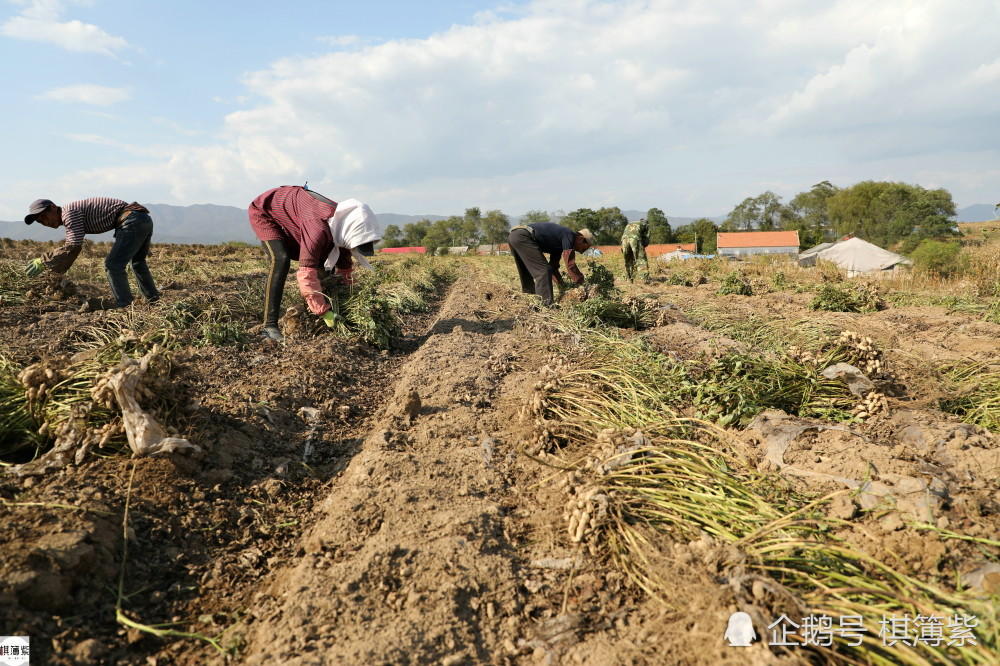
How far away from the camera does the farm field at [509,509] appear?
163 centimetres

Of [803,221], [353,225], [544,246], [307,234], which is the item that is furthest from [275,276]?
[803,221]

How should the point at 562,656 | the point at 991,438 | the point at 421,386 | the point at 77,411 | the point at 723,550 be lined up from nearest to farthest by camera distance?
the point at 562,656, the point at 723,550, the point at 77,411, the point at 991,438, the point at 421,386

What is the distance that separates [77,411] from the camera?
248 centimetres

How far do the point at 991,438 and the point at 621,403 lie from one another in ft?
6.18

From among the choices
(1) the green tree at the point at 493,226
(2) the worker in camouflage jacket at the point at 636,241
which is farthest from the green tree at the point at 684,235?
(2) the worker in camouflage jacket at the point at 636,241

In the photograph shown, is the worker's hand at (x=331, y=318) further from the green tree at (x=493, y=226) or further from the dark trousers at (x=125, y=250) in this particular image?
the green tree at (x=493, y=226)

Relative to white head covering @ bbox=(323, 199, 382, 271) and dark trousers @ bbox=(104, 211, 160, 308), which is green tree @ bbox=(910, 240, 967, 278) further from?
dark trousers @ bbox=(104, 211, 160, 308)

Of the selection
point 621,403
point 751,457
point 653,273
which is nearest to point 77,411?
point 621,403

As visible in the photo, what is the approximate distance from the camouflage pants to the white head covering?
7823mm

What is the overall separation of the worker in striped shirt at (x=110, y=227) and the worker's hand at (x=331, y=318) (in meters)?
2.11

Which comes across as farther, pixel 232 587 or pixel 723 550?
pixel 232 587

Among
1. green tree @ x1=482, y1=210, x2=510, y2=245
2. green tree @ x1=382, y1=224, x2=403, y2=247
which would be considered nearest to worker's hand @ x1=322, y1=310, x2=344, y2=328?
green tree @ x1=382, y1=224, x2=403, y2=247

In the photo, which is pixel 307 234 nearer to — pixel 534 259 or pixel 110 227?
pixel 110 227

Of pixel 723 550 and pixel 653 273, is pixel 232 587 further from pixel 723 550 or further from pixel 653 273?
pixel 653 273
